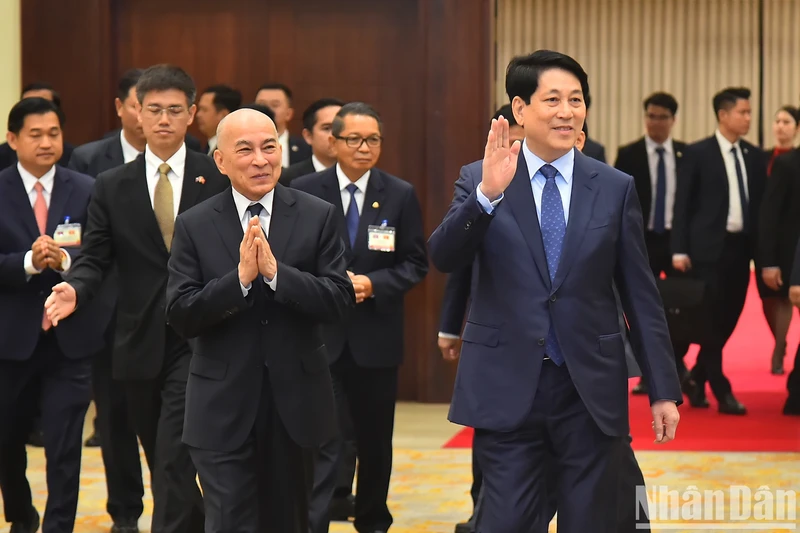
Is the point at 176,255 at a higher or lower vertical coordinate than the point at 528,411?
higher

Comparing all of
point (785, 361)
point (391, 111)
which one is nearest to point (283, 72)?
point (391, 111)

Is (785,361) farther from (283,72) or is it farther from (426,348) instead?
(283,72)

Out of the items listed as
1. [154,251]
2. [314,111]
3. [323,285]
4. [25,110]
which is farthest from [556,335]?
[314,111]

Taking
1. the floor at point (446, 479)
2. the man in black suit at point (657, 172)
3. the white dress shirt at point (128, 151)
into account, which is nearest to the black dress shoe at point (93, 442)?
the floor at point (446, 479)

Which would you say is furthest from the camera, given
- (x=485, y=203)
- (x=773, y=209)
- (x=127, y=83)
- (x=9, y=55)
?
(x=9, y=55)

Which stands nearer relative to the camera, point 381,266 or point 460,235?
point 460,235

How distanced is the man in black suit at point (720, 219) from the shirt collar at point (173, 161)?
4.39 meters

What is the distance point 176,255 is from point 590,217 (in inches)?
48.6

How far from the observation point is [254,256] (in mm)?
3607

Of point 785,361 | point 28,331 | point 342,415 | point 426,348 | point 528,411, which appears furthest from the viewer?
point 785,361

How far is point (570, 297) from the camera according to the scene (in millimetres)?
3633

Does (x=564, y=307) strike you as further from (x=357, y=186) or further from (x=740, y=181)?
(x=740, y=181)

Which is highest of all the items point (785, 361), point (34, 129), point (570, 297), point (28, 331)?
point (34, 129)

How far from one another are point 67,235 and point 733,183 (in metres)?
4.85
